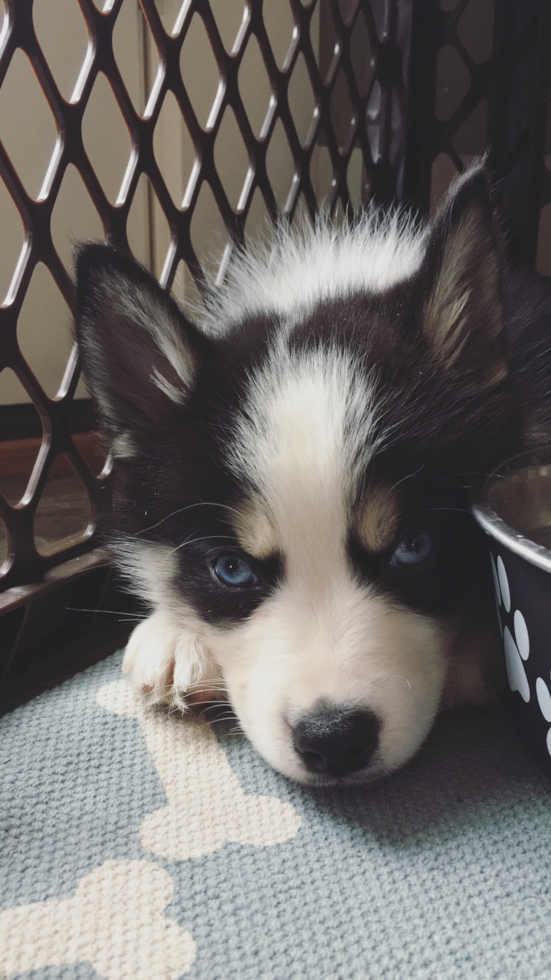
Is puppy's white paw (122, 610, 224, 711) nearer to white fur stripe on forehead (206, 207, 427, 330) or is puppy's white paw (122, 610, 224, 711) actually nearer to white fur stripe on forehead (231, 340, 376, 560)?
white fur stripe on forehead (231, 340, 376, 560)

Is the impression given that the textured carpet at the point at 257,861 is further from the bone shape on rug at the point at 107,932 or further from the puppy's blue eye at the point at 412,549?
the puppy's blue eye at the point at 412,549

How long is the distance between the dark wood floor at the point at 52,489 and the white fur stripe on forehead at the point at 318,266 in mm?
618

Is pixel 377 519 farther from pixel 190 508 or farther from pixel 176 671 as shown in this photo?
pixel 176 671

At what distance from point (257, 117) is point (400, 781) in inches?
101

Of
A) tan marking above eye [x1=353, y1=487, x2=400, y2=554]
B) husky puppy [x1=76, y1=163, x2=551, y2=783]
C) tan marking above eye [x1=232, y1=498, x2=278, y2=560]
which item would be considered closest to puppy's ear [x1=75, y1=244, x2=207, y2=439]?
husky puppy [x1=76, y1=163, x2=551, y2=783]

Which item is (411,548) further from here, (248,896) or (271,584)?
(248,896)

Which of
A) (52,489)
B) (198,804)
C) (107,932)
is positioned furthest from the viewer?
(52,489)

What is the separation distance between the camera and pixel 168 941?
2.90 feet

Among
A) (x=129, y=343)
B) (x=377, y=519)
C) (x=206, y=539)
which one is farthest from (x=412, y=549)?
(x=129, y=343)

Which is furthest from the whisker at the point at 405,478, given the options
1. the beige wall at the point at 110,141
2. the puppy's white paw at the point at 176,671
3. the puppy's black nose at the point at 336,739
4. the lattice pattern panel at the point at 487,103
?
the beige wall at the point at 110,141

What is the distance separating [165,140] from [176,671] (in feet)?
7.30

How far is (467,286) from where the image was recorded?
128 centimetres

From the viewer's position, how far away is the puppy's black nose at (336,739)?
100cm

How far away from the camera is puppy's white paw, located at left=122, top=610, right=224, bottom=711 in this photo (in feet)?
4.37
